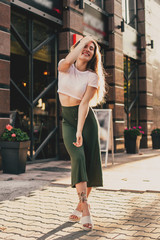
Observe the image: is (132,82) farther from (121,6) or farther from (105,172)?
(105,172)

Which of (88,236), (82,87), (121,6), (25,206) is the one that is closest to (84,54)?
(82,87)

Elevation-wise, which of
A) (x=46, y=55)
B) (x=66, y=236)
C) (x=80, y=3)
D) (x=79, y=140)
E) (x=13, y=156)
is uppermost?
(x=80, y=3)

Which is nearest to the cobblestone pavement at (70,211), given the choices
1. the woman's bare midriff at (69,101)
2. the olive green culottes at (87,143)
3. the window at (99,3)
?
the olive green culottes at (87,143)

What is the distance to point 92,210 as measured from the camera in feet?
13.9

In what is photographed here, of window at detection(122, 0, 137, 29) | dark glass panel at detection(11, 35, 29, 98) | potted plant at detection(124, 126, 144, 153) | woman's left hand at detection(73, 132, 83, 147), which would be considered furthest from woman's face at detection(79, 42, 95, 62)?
window at detection(122, 0, 137, 29)

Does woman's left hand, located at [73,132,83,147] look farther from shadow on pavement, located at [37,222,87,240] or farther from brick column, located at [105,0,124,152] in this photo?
brick column, located at [105,0,124,152]

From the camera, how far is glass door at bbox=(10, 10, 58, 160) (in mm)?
9055

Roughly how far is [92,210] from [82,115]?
134 cm

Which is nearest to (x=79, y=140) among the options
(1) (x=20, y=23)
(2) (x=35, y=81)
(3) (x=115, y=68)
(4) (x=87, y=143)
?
(4) (x=87, y=143)

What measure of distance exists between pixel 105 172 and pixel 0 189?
8.58 feet

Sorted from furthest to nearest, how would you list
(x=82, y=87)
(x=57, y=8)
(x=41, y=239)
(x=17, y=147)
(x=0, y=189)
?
1. (x=57, y=8)
2. (x=17, y=147)
3. (x=0, y=189)
4. (x=82, y=87)
5. (x=41, y=239)

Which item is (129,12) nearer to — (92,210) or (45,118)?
(45,118)

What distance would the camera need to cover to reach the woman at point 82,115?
351 centimetres

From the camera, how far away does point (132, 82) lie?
15.8 meters
